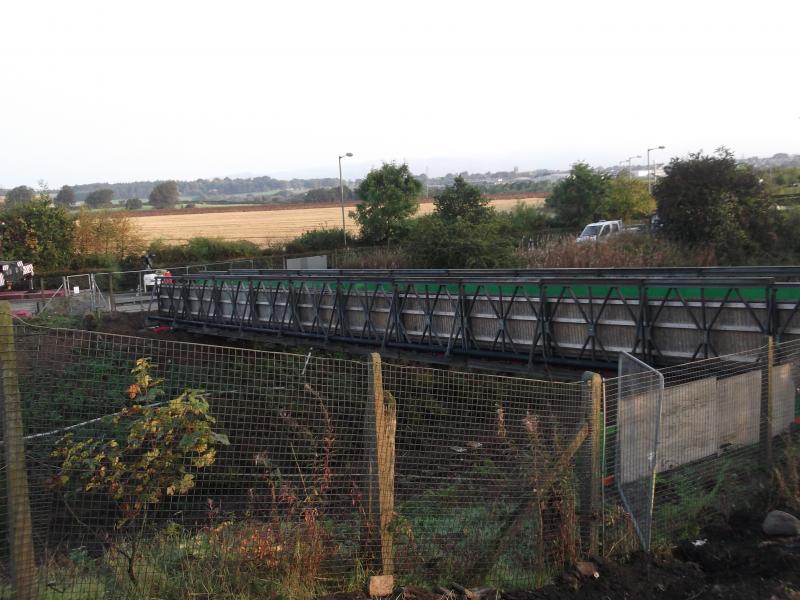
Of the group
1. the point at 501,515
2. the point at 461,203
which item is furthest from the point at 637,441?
the point at 461,203

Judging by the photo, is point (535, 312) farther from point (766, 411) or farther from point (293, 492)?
point (293, 492)

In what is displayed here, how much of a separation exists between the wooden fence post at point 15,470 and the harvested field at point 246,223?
55880 mm

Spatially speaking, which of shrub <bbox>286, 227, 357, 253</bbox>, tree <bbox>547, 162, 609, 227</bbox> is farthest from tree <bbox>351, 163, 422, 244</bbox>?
tree <bbox>547, 162, 609, 227</bbox>

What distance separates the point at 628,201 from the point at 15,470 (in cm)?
5529

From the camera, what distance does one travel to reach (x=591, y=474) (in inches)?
254

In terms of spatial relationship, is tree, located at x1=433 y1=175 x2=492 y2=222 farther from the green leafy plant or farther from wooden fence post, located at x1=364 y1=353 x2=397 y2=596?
the green leafy plant

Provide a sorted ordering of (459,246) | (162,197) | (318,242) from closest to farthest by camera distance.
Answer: (459,246) → (318,242) → (162,197)

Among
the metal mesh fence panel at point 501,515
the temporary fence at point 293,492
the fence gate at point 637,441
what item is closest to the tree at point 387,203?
the temporary fence at point 293,492

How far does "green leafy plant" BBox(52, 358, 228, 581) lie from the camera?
16.5 ft

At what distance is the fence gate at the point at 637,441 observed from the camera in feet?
21.0

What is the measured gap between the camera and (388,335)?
1956 cm

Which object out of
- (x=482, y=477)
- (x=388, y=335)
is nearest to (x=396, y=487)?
(x=482, y=477)

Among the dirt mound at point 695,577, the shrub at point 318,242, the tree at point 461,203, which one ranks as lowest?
the dirt mound at point 695,577

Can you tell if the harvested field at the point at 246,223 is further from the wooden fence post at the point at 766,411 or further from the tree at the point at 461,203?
the wooden fence post at the point at 766,411
